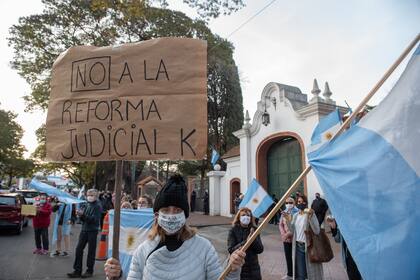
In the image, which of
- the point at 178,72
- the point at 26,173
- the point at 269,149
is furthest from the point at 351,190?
the point at 26,173

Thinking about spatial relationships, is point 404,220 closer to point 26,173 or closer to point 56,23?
point 56,23

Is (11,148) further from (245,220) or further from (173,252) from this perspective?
(173,252)

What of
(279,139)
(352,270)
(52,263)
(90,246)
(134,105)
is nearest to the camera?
(134,105)

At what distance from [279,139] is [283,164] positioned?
4.44 feet

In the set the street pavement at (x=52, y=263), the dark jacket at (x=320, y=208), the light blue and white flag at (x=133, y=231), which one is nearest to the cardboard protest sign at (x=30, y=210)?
the street pavement at (x=52, y=263)

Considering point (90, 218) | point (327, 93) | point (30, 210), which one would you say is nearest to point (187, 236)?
point (90, 218)

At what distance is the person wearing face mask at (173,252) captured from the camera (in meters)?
2.30

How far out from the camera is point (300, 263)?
6184 millimetres

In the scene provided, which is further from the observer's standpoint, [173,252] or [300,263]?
[300,263]

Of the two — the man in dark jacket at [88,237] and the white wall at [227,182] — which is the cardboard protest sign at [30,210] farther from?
the white wall at [227,182]

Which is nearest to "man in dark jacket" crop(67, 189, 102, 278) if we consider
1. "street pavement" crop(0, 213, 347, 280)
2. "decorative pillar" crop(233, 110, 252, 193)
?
"street pavement" crop(0, 213, 347, 280)

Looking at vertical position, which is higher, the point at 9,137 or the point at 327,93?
the point at 9,137

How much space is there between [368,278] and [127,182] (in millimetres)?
38646

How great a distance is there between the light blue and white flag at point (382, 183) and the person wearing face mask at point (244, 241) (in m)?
2.32
